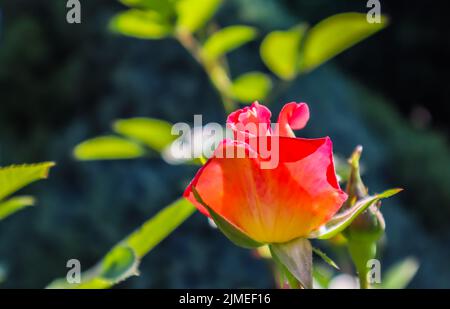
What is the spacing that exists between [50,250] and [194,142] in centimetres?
189

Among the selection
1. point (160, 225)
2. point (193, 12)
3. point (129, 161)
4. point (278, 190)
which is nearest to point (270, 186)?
point (278, 190)

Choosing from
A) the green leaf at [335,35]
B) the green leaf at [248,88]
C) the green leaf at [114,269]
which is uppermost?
the green leaf at [335,35]

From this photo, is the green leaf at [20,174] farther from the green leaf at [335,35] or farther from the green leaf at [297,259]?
the green leaf at [335,35]

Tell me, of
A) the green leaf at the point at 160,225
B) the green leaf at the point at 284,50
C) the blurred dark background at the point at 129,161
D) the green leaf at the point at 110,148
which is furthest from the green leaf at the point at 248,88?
the blurred dark background at the point at 129,161

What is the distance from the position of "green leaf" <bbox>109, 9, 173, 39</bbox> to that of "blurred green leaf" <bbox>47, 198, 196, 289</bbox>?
32 cm

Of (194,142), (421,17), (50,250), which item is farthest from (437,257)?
(194,142)

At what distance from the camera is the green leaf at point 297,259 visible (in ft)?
1.18

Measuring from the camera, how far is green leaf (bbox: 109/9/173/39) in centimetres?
72

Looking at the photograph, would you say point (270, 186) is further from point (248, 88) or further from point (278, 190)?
point (248, 88)

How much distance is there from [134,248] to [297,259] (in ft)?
0.45

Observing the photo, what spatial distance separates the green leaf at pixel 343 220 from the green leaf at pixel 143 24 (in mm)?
394

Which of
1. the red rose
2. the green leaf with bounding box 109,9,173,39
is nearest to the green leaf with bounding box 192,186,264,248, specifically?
the red rose
